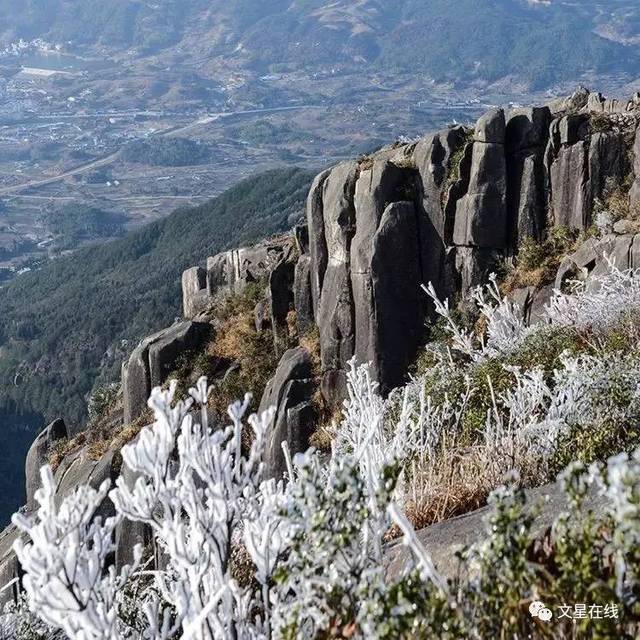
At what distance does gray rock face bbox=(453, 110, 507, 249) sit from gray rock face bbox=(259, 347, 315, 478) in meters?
4.74

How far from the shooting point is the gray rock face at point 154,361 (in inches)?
850

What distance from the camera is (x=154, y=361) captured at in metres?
21.6

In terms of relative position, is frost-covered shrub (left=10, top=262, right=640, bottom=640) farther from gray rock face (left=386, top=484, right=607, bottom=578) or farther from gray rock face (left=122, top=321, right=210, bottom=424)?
gray rock face (left=122, top=321, right=210, bottom=424)

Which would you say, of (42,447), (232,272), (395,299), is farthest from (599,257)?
(42,447)

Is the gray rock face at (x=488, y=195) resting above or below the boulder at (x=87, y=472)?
above

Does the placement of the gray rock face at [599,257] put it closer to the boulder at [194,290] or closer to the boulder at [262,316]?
the boulder at [262,316]

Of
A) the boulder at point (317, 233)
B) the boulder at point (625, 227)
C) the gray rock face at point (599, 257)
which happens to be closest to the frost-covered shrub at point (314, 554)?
the gray rock face at point (599, 257)

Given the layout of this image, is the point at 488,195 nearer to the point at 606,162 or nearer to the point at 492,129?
the point at 492,129

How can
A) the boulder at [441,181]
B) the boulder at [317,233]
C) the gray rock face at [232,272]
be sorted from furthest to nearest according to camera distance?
the gray rock face at [232,272], the boulder at [317,233], the boulder at [441,181]

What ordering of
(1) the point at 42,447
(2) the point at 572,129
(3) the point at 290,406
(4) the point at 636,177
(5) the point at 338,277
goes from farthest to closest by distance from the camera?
(1) the point at 42,447, (5) the point at 338,277, (3) the point at 290,406, (2) the point at 572,129, (4) the point at 636,177

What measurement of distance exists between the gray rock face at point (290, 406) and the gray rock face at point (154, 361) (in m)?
3.70

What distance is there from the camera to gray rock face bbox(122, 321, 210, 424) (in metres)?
21.6

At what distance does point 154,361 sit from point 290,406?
5.25 meters

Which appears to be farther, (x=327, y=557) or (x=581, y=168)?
(x=581, y=168)
